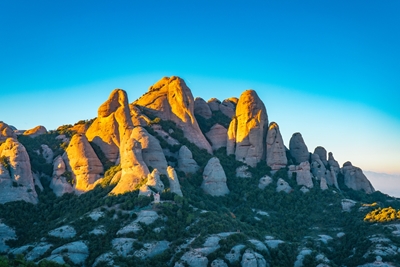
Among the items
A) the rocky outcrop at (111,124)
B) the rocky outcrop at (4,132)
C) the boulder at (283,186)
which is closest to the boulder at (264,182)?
the boulder at (283,186)

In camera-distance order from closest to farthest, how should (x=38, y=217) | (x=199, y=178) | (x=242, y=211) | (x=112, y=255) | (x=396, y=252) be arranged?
1. (x=112, y=255)
2. (x=396, y=252)
3. (x=38, y=217)
4. (x=242, y=211)
5. (x=199, y=178)

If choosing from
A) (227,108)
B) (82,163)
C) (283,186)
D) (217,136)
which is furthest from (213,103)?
(82,163)

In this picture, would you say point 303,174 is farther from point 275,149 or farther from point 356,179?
point 356,179

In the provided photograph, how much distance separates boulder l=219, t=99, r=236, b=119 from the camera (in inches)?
4390

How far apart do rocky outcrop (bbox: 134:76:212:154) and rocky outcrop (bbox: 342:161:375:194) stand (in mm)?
31356

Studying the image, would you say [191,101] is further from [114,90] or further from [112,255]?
[112,255]

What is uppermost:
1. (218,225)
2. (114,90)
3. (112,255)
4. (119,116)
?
(114,90)

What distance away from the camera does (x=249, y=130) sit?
9419 cm

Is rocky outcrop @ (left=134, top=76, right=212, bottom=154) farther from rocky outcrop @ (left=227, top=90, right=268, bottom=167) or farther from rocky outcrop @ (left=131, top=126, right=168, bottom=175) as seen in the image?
rocky outcrop @ (left=131, top=126, right=168, bottom=175)

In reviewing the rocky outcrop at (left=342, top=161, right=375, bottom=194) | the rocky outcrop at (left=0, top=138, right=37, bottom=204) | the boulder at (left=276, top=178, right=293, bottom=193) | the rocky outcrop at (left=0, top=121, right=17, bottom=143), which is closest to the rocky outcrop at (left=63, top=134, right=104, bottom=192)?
the rocky outcrop at (left=0, top=138, right=37, bottom=204)

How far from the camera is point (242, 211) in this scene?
254 feet

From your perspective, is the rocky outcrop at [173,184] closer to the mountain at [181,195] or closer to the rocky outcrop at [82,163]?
the mountain at [181,195]

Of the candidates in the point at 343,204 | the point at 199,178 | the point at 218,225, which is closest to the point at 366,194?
the point at 343,204

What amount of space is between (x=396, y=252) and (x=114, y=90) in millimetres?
61016
